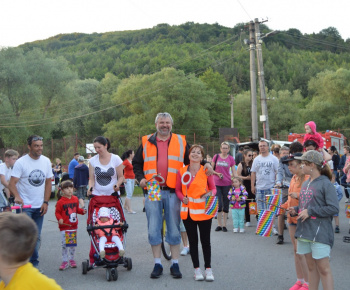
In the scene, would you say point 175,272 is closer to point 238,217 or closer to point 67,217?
point 67,217

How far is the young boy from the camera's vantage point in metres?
2.79

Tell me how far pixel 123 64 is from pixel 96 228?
410 ft

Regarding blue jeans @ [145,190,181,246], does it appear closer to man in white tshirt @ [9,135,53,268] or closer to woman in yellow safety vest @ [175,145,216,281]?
woman in yellow safety vest @ [175,145,216,281]

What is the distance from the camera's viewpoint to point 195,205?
7.24m

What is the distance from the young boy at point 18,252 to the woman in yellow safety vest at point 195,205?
4495mm

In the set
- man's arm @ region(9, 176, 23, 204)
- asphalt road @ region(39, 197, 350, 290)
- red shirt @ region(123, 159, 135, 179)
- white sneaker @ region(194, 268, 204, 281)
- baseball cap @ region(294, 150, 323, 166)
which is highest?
baseball cap @ region(294, 150, 323, 166)

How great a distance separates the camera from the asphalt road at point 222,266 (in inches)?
280

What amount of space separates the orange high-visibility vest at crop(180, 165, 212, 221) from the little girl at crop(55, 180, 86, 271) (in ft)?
6.99

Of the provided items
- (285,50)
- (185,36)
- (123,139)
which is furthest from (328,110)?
(185,36)

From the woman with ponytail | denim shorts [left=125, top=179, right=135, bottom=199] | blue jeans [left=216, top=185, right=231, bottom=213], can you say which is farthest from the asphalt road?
denim shorts [left=125, top=179, right=135, bottom=199]

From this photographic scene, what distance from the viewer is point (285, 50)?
14800cm

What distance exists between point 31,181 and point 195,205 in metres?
2.51

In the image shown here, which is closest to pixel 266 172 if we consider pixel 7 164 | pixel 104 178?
pixel 104 178

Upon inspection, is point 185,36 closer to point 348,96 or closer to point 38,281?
point 348,96
